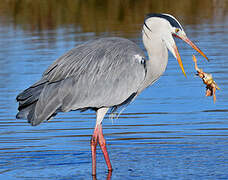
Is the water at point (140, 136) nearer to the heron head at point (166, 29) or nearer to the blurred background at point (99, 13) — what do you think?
the heron head at point (166, 29)

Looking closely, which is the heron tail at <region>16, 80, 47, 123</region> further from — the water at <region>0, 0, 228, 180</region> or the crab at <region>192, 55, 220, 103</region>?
the crab at <region>192, 55, 220, 103</region>

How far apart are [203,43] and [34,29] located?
Result: 20.8 ft

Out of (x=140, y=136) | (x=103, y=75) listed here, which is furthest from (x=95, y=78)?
(x=140, y=136)

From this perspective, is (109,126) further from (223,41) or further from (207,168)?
(223,41)

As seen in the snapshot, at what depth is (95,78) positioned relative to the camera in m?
8.96

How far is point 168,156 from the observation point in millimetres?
9219

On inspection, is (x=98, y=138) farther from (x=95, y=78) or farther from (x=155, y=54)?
(x=155, y=54)

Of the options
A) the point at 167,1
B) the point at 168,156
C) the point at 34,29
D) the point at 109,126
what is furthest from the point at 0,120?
the point at 167,1

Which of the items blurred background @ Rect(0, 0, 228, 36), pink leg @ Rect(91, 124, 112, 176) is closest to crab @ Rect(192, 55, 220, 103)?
pink leg @ Rect(91, 124, 112, 176)

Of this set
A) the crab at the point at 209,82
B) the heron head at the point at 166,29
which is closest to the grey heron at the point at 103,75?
the heron head at the point at 166,29

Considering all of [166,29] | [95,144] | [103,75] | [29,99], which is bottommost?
[95,144]

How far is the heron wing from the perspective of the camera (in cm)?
886

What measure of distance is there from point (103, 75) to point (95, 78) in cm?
10

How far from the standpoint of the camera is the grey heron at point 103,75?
29.0 feet
